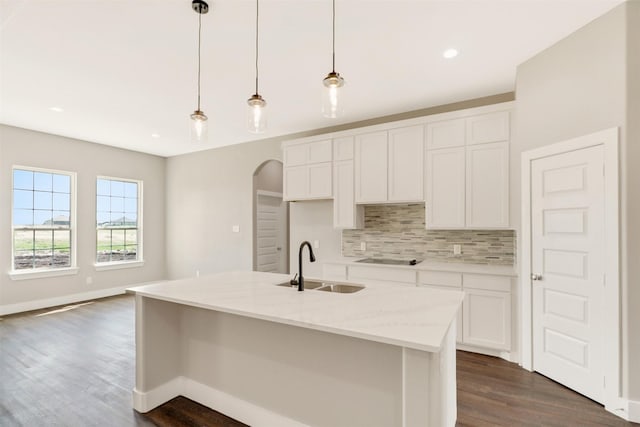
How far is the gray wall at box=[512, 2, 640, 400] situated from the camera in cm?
224

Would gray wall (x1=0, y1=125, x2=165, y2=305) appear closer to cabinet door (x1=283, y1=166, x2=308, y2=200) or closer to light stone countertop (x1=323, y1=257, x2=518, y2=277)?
cabinet door (x1=283, y1=166, x2=308, y2=200)

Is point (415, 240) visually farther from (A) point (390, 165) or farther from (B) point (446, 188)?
(A) point (390, 165)

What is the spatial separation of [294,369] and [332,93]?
68.7 inches

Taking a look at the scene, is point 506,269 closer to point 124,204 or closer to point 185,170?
point 185,170

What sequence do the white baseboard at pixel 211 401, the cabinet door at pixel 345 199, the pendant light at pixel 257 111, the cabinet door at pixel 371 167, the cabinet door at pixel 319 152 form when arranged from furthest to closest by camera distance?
1. the cabinet door at pixel 319 152
2. the cabinet door at pixel 345 199
3. the cabinet door at pixel 371 167
4. the pendant light at pixel 257 111
5. the white baseboard at pixel 211 401

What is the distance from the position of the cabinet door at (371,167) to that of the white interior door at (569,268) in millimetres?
1614

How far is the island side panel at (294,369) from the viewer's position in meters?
1.71

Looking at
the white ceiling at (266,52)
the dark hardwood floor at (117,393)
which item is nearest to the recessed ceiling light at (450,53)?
the white ceiling at (266,52)

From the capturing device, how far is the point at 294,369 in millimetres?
2002

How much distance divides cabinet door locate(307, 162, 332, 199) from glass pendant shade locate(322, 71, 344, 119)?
7.92 feet

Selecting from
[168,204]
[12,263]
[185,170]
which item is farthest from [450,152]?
[12,263]

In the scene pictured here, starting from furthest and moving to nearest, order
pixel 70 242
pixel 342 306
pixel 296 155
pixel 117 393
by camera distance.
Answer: pixel 70 242 → pixel 296 155 → pixel 117 393 → pixel 342 306

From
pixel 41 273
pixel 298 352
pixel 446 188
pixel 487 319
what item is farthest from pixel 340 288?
pixel 41 273

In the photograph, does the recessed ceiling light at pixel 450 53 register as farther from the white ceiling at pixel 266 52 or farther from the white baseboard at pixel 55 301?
the white baseboard at pixel 55 301
